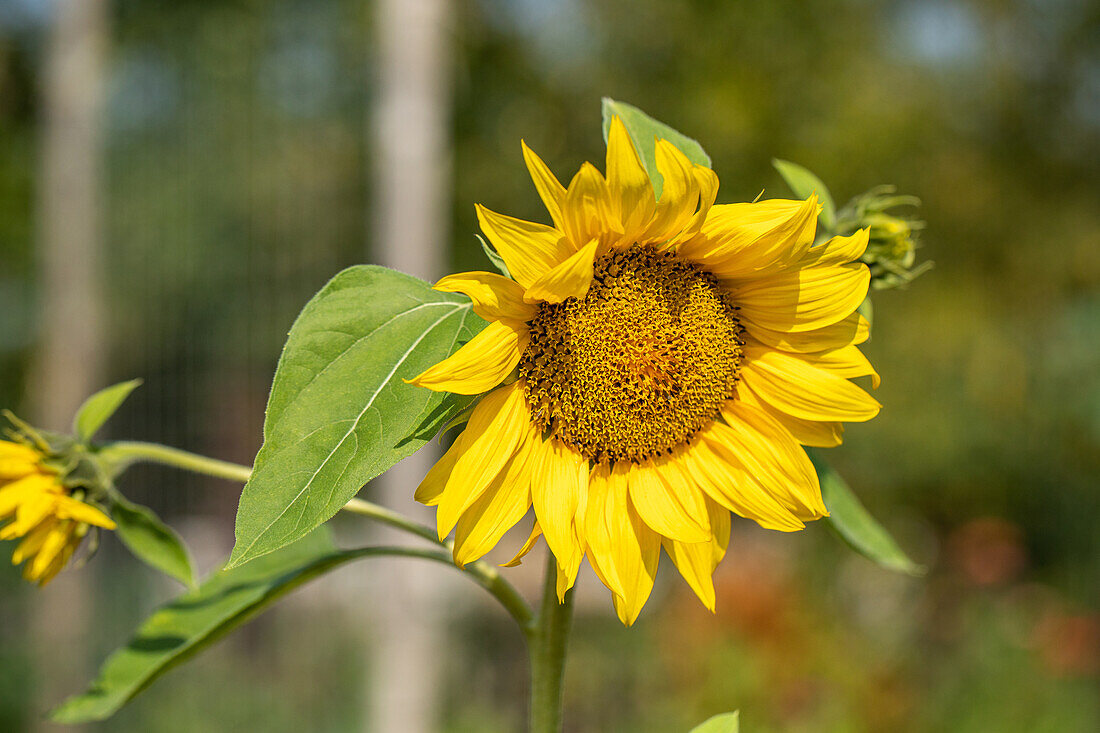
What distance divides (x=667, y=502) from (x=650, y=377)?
0.06 metres

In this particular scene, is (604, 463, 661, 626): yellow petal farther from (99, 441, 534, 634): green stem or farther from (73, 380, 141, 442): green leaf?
(73, 380, 141, 442): green leaf

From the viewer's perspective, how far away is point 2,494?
544 millimetres

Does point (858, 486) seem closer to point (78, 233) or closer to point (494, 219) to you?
point (78, 233)

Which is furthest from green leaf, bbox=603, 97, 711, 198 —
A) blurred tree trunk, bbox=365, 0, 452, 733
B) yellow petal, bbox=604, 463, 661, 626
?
blurred tree trunk, bbox=365, 0, 452, 733

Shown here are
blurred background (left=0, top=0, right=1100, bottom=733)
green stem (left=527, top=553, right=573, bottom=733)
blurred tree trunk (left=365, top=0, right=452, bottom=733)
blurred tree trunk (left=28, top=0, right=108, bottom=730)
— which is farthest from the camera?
blurred tree trunk (left=28, top=0, right=108, bottom=730)

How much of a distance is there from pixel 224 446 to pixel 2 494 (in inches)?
246

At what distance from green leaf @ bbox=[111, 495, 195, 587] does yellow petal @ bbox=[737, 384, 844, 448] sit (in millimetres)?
309

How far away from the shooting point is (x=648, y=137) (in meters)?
0.50

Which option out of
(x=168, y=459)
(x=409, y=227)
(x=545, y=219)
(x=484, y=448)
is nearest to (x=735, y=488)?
(x=484, y=448)

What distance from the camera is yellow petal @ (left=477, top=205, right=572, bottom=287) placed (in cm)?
40

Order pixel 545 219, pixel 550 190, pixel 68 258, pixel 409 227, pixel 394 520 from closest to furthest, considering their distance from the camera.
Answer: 1. pixel 550 190
2. pixel 394 520
3. pixel 409 227
4. pixel 68 258
5. pixel 545 219

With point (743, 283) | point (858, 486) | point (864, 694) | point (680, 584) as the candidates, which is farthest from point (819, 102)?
point (743, 283)

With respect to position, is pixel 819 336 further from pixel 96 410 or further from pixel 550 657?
pixel 96 410

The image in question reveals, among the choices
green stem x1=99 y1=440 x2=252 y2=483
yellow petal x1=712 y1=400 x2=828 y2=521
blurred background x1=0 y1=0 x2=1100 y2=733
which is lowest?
blurred background x1=0 y1=0 x2=1100 y2=733
